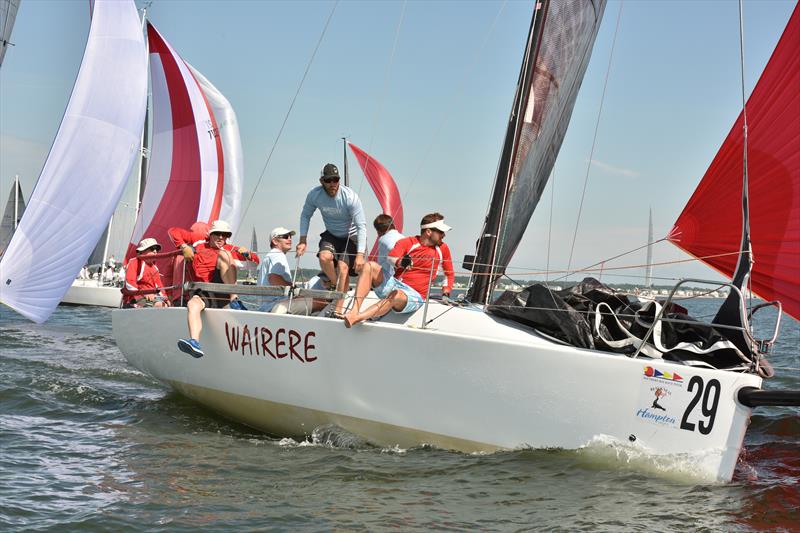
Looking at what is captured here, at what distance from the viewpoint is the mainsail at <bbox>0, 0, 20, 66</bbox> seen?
13547 millimetres

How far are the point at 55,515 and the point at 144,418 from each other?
278 cm

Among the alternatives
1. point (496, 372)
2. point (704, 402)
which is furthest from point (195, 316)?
point (704, 402)

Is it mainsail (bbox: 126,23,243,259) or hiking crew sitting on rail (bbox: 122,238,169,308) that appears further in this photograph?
mainsail (bbox: 126,23,243,259)

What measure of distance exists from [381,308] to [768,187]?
2.76 m

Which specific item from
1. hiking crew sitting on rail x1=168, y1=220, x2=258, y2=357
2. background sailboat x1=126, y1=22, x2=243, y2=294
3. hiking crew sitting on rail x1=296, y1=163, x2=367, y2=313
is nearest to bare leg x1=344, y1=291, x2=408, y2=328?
hiking crew sitting on rail x1=296, y1=163, x2=367, y2=313

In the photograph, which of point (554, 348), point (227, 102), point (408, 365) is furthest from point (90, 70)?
point (554, 348)

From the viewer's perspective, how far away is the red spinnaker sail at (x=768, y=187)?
5.26m

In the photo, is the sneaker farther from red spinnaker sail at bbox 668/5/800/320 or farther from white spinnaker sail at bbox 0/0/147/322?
white spinnaker sail at bbox 0/0/147/322

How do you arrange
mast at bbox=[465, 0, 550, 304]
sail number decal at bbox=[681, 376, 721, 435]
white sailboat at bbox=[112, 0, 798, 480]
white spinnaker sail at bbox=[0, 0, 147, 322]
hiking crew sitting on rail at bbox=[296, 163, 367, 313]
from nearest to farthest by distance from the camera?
sail number decal at bbox=[681, 376, 721, 435]
white sailboat at bbox=[112, 0, 798, 480]
mast at bbox=[465, 0, 550, 304]
hiking crew sitting on rail at bbox=[296, 163, 367, 313]
white spinnaker sail at bbox=[0, 0, 147, 322]

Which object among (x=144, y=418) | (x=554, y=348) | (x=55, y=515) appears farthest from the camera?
(x=144, y=418)

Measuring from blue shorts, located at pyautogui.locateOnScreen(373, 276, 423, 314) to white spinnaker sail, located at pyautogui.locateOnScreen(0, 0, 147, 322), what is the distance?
579cm

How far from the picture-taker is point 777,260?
530 centimetres

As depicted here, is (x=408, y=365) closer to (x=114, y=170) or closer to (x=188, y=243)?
(x=188, y=243)

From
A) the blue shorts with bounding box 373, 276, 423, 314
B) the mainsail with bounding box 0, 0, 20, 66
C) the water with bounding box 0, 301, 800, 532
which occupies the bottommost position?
the water with bounding box 0, 301, 800, 532
